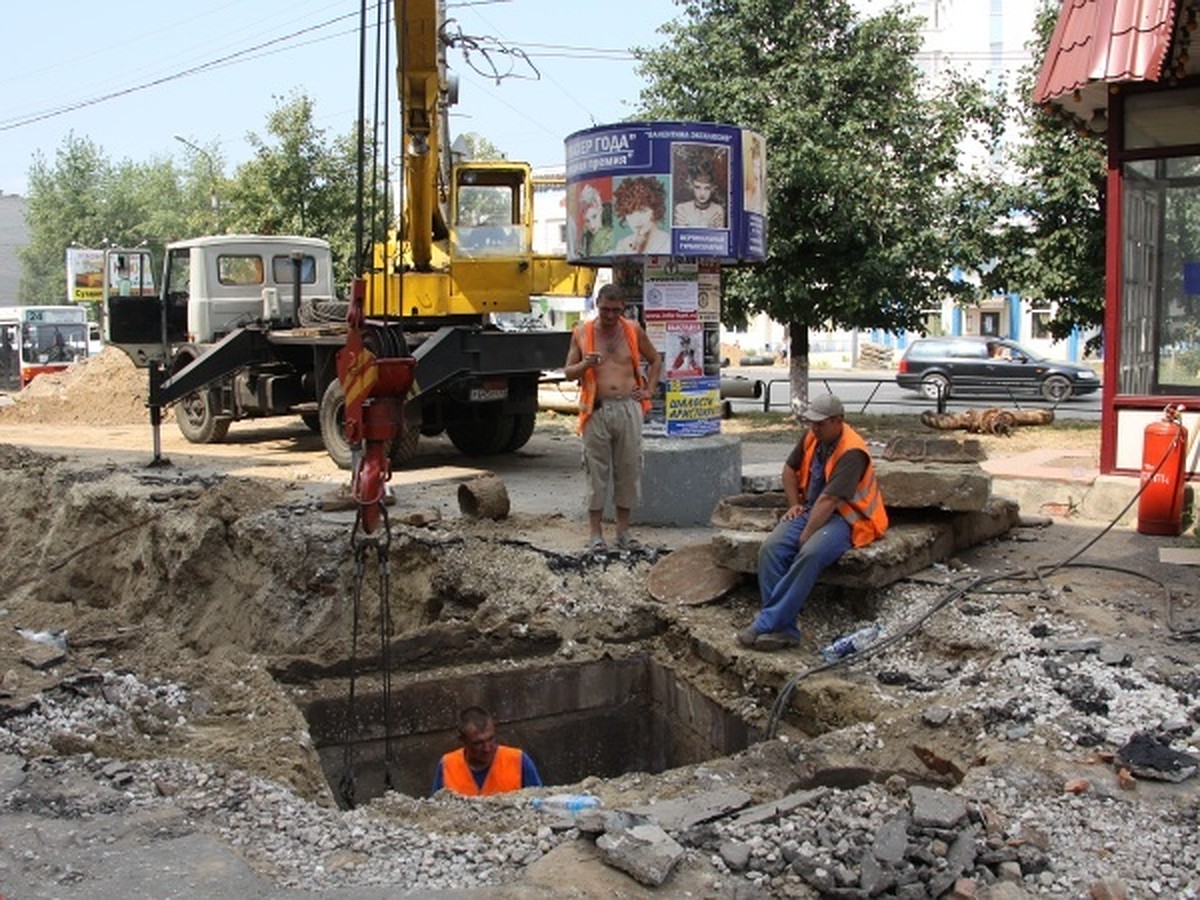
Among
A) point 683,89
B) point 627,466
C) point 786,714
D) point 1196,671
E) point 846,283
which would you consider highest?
point 683,89

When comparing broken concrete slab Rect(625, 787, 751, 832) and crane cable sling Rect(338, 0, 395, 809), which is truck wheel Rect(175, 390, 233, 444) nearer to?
crane cable sling Rect(338, 0, 395, 809)

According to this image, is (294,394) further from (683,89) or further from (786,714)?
(786,714)

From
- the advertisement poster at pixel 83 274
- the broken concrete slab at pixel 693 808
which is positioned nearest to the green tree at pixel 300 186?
the advertisement poster at pixel 83 274

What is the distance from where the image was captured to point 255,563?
32.0 ft

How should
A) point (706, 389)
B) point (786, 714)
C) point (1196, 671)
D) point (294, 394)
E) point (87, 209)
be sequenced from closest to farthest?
point (1196, 671), point (786, 714), point (706, 389), point (294, 394), point (87, 209)

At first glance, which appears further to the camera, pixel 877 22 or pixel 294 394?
pixel 877 22

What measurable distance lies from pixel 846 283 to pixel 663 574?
9596mm

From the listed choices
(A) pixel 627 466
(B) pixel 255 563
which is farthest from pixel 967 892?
(B) pixel 255 563

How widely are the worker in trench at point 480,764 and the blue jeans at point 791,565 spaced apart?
164cm

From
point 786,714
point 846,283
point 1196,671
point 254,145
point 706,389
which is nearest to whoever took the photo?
point 1196,671

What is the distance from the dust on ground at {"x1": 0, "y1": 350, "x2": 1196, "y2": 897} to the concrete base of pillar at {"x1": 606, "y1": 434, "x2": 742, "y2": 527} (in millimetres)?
570

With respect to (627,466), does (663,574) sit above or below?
below

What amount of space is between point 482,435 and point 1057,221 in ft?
27.8

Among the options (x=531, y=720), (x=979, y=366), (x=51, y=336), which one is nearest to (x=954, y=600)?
(x=531, y=720)
